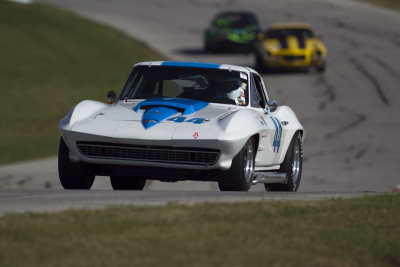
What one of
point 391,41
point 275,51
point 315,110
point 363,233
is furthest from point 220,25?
point 363,233

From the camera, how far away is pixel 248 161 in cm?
776

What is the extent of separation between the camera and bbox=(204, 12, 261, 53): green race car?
29.9m

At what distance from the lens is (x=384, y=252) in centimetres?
474

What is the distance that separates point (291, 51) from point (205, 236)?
20238 millimetres

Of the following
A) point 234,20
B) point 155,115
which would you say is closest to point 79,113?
point 155,115

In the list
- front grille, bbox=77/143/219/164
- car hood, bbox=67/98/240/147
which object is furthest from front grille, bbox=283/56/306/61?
front grille, bbox=77/143/219/164

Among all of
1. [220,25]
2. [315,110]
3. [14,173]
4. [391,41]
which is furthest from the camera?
[391,41]

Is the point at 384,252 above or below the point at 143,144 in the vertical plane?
above

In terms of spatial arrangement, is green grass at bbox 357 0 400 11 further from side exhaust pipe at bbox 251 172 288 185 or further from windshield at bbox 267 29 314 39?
side exhaust pipe at bbox 251 172 288 185

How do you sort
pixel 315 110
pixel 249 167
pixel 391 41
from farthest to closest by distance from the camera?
pixel 391 41 → pixel 315 110 → pixel 249 167

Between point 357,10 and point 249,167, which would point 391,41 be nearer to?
point 357,10

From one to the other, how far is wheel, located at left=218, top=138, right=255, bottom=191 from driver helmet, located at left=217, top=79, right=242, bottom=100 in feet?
3.28

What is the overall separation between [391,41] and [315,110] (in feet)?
49.2

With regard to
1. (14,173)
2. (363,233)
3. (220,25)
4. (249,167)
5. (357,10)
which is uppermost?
(363,233)
